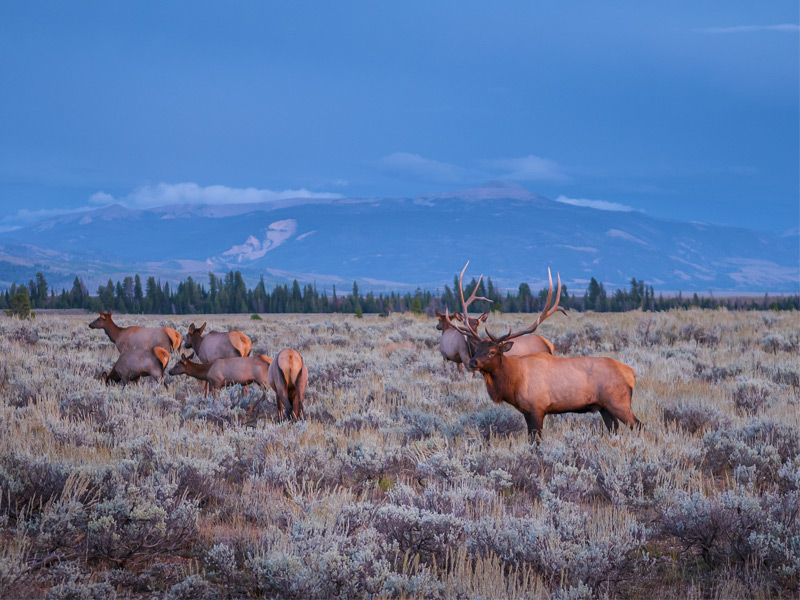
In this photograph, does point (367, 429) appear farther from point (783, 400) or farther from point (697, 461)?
point (783, 400)

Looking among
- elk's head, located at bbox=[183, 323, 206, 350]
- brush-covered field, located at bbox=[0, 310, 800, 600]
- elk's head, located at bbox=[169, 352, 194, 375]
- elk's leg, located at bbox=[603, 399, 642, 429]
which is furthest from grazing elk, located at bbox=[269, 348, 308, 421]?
elk's head, located at bbox=[183, 323, 206, 350]

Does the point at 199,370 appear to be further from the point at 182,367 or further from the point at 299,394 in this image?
the point at 299,394

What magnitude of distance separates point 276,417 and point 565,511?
5.63m

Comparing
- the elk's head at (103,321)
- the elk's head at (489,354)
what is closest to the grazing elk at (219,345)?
the elk's head at (103,321)

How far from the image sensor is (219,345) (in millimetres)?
14086

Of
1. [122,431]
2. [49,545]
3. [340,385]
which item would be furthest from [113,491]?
[340,385]

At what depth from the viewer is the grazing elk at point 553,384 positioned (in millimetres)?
7641

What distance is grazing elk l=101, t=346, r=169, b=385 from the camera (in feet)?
39.6

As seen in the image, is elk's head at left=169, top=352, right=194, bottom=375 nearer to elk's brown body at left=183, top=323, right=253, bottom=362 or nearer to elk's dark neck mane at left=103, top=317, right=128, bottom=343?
elk's brown body at left=183, top=323, right=253, bottom=362

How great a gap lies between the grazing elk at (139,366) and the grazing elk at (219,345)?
5.97 ft

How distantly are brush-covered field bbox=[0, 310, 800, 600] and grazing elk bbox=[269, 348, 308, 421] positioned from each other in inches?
13.4

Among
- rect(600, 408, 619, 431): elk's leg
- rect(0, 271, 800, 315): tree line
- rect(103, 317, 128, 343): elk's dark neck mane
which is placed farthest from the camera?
rect(0, 271, 800, 315): tree line

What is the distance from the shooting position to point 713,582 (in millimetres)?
4383

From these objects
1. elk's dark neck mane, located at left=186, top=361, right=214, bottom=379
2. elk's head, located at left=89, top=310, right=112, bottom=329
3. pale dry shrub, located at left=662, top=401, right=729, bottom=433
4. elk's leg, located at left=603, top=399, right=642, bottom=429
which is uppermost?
elk's head, located at left=89, top=310, right=112, bottom=329
